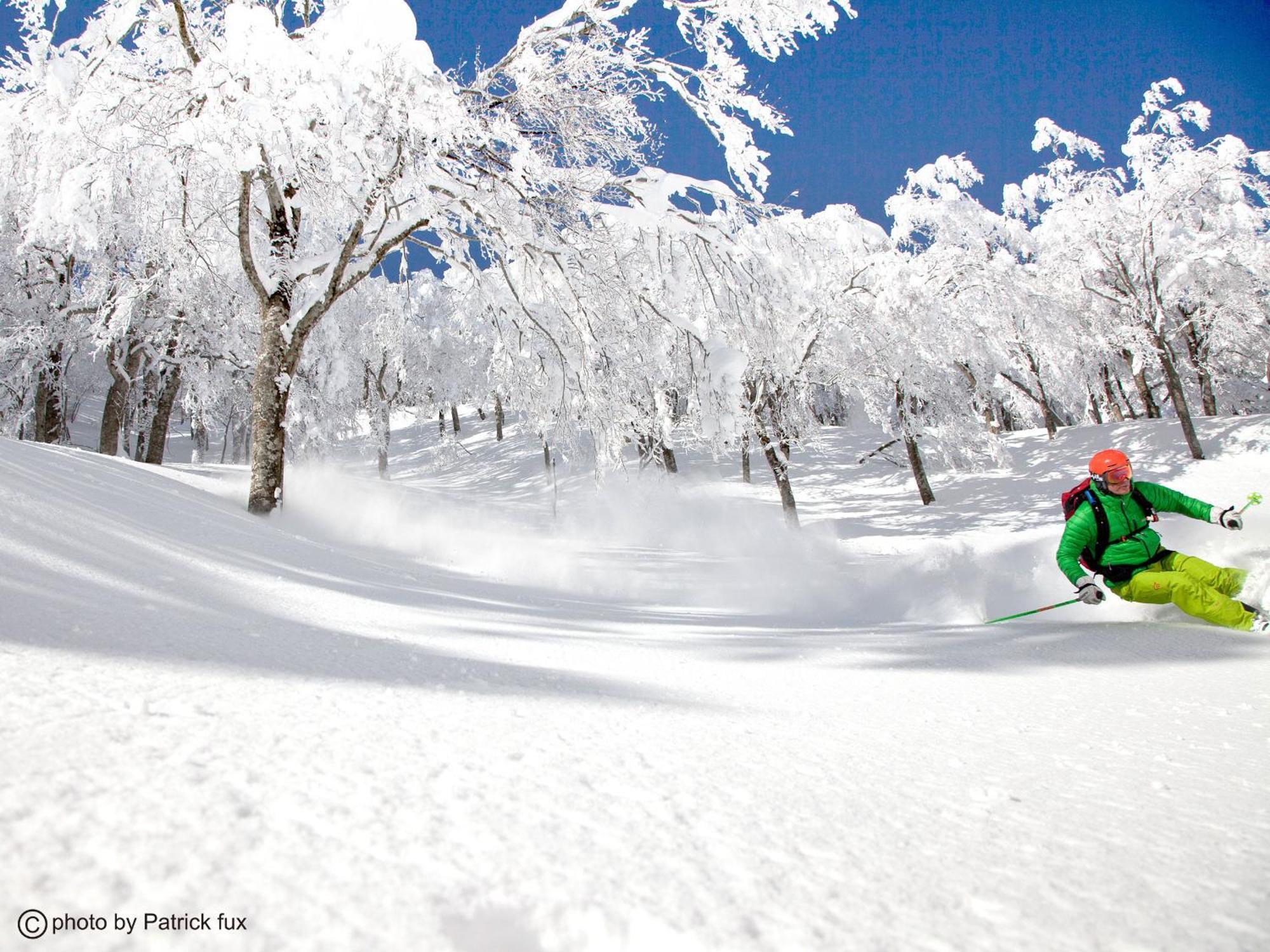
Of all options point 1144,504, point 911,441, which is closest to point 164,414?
point 1144,504

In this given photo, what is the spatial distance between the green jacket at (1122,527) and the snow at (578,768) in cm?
61

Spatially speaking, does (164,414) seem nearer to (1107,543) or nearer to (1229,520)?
→ (1107,543)

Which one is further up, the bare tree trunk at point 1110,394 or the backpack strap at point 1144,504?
the bare tree trunk at point 1110,394

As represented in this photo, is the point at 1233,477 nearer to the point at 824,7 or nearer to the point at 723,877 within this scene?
the point at 824,7

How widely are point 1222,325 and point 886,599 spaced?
67.5ft

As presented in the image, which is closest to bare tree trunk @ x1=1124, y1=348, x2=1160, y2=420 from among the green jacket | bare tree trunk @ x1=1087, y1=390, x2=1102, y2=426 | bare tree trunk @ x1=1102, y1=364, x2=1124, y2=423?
bare tree trunk @ x1=1102, y1=364, x2=1124, y2=423

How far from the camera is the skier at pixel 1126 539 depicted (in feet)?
14.5

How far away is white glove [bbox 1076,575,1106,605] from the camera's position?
4492 mm

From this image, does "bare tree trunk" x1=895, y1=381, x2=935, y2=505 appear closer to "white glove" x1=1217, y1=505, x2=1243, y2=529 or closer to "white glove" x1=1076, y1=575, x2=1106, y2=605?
"white glove" x1=1217, y1=505, x2=1243, y2=529

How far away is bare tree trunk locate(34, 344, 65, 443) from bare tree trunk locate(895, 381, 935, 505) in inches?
773

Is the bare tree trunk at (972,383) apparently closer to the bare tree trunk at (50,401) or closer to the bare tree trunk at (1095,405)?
the bare tree trunk at (1095,405)

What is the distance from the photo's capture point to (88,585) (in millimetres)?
2432

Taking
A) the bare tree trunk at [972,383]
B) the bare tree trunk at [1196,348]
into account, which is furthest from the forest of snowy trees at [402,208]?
the bare tree trunk at [1196,348]

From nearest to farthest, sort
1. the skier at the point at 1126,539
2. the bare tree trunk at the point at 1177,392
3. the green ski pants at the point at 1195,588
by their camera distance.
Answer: the green ski pants at the point at 1195,588, the skier at the point at 1126,539, the bare tree trunk at the point at 1177,392
